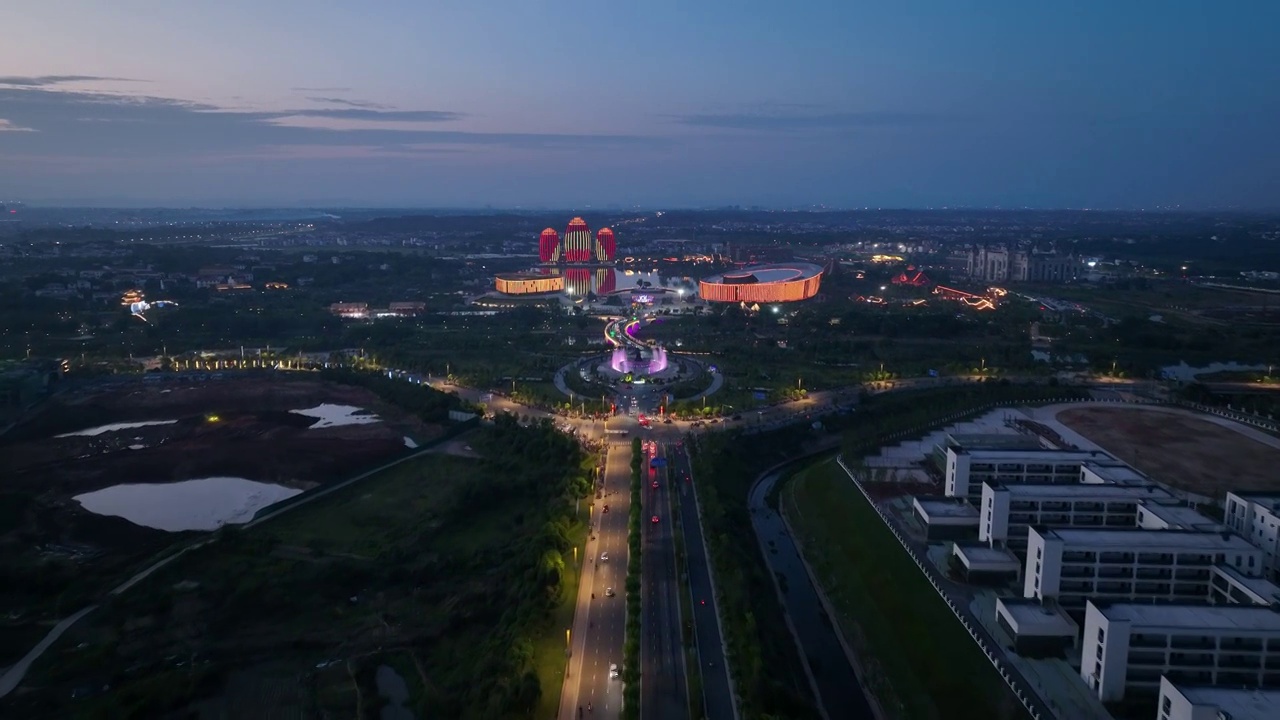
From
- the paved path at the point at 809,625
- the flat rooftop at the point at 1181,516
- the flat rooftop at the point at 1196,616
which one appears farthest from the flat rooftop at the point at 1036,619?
the flat rooftop at the point at 1181,516

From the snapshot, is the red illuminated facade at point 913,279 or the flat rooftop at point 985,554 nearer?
the flat rooftop at point 985,554

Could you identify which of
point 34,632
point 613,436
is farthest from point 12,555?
point 613,436

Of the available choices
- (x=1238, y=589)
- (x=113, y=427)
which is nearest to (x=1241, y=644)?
(x=1238, y=589)

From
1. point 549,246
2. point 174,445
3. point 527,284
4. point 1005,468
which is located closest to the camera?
point 1005,468

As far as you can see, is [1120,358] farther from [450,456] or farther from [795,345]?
[450,456]

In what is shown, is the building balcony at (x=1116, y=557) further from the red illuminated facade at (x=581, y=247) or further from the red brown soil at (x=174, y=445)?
the red illuminated facade at (x=581, y=247)

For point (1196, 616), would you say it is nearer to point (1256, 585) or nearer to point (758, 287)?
point (1256, 585)
